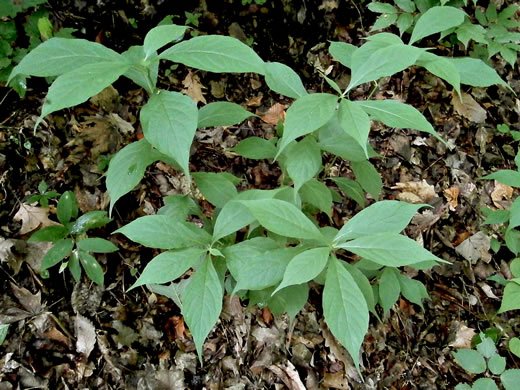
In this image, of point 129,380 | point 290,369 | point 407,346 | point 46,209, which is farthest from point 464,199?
point 46,209

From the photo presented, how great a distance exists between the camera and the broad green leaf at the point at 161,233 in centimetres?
149

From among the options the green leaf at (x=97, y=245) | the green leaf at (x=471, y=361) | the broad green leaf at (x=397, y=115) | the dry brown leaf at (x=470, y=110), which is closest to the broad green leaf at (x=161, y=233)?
the broad green leaf at (x=397, y=115)

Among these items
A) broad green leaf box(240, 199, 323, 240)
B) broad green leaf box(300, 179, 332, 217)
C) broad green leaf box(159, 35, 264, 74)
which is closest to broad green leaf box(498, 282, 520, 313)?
broad green leaf box(300, 179, 332, 217)

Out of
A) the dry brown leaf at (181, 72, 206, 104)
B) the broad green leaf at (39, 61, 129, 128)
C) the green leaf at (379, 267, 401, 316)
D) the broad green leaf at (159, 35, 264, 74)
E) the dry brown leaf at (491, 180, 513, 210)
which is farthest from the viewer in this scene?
the dry brown leaf at (491, 180, 513, 210)

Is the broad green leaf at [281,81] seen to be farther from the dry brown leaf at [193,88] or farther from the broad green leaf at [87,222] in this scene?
the dry brown leaf at [193,88]

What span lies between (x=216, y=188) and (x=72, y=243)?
101cm

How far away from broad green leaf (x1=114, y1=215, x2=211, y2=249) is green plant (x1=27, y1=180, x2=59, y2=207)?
1307mm

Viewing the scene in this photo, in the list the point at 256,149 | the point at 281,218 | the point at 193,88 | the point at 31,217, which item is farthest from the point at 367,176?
the point at 31,217

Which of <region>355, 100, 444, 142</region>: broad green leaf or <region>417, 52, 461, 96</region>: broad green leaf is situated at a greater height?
<region>417, 52, 461, 96</region>: broad green leaf

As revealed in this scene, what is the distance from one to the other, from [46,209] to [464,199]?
297 centimetres

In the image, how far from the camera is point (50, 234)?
7.56ft

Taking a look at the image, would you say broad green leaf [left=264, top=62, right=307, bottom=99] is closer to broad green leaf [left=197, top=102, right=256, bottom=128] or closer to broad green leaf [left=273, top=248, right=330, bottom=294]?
broad green leaf [left=197, top=102, right=256, bottom=128]

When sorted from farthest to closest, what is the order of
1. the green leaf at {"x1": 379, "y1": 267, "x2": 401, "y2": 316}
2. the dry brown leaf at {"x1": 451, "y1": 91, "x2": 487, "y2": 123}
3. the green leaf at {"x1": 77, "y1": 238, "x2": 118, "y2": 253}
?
the dry brown leaf at {"x1": 451, "y1": 91, "x2": 487, "y2": 123}, the green leaf at {"x1": 77, "y1": 238, "x2": 118, "y2": 253}, the green leaf at {"x1": 379, "y1": 267, "x2": 401, "y2": 316}

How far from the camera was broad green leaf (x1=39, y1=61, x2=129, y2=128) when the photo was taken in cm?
121
